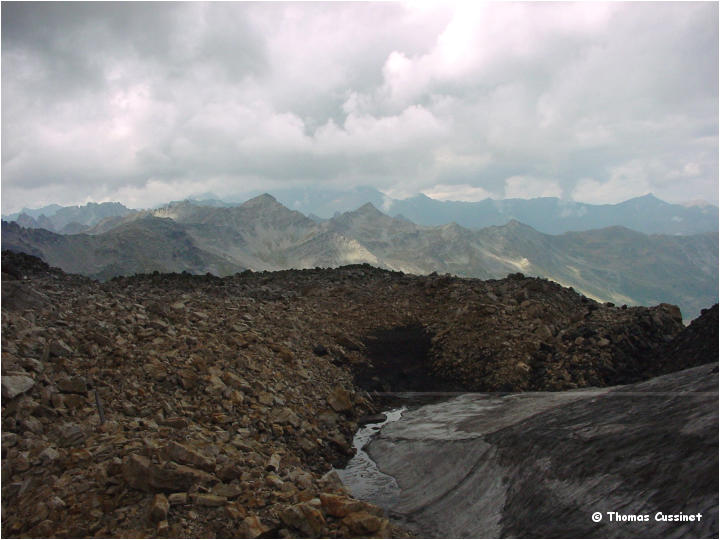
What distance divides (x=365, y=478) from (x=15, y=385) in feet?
29.6

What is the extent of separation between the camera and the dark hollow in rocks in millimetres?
20359

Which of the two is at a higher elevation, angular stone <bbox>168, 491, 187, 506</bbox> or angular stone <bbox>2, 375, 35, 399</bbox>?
angular stone <bbox>2, 375, 35, 399</bbox>

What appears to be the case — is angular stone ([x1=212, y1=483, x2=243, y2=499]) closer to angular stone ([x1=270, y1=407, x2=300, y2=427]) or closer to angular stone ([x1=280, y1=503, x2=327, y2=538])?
angular stone ([x1=280, y1=503, x2=327, y2=538])

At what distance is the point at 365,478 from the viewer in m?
13.2

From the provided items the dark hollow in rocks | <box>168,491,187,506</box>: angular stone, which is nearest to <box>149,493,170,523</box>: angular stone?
<box>168,491,187,506</box>: angular stone

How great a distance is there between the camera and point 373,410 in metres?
18.1

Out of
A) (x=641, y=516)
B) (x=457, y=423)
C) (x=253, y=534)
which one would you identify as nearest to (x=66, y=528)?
(x=253, y=534)

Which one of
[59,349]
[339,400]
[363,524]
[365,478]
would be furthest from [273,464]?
[59,349]

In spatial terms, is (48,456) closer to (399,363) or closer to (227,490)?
(227,490)

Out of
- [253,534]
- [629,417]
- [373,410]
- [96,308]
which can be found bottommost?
[373,410]

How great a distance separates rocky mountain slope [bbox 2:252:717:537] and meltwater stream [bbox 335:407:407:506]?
55cm

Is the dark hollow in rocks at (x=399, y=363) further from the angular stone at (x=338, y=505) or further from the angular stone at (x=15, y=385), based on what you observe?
the angular stone at (x=15, y=385)

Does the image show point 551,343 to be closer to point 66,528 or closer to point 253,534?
point 253,534

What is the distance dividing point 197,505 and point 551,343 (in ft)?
55.6
